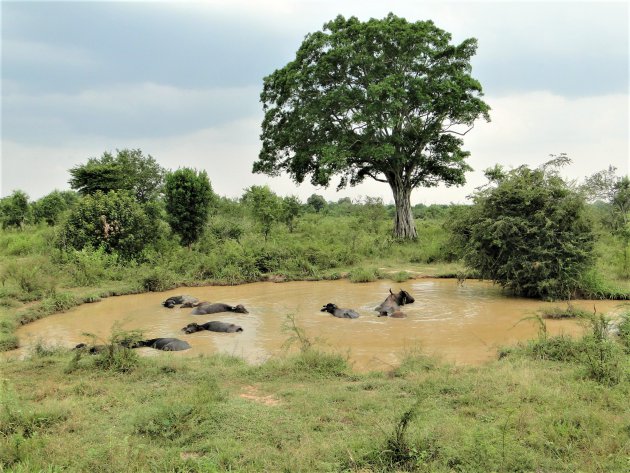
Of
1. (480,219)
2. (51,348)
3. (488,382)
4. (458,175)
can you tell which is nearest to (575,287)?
(480,219)

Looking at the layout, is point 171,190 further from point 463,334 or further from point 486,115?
point 486,115

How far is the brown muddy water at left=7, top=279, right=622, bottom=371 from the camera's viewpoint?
8.48 meters

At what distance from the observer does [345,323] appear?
Result: 34.5ft

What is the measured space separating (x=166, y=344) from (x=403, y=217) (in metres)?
19.1

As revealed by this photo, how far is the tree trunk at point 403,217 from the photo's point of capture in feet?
83.9

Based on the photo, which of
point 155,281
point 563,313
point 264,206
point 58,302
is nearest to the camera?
point 563,313

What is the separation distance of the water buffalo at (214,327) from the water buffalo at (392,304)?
139 inches

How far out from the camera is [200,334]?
32.4 feet

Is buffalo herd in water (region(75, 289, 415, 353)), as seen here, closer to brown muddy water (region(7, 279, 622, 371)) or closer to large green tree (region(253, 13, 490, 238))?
brown muddy water (region(7, 279, 622, 371))

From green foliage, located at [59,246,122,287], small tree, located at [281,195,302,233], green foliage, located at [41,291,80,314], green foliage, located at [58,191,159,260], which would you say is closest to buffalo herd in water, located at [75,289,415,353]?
green foliage, located at [41,291,80,314]

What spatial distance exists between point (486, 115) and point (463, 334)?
17.9 meters

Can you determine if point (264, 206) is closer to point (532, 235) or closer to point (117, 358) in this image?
point (532, 235)

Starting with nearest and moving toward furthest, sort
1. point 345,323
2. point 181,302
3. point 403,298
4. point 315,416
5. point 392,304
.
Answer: point 315,416 → point 345,323 → point 392,304 → point 403,298 → point 181,302

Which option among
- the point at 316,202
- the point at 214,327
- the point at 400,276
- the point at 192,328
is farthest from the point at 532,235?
the point at 316,202
